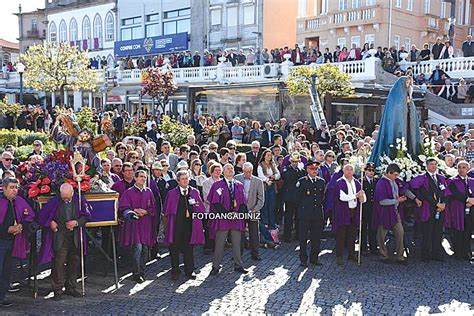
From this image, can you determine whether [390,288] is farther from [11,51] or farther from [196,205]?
[11,51]

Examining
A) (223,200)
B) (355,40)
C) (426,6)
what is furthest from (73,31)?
(223,200)

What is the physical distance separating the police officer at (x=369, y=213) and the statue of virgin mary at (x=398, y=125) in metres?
1.44

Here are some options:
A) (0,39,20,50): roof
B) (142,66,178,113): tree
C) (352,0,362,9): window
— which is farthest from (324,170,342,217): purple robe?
(0,39,20,50): roof

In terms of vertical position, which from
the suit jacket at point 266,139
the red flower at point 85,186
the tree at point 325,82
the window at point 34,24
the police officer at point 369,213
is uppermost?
the window at point 34,24

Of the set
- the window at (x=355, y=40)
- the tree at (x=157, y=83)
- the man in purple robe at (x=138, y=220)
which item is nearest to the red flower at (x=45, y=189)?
the man in purple robe at (x=138, y=220)

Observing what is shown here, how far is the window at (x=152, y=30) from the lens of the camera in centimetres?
4653

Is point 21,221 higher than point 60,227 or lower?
higher

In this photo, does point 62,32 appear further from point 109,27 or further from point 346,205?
point 346,205

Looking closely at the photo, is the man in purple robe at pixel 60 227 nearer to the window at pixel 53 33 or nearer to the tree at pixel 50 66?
the tree at pixel 50 66

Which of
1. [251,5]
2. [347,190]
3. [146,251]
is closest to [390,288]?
[347,190]

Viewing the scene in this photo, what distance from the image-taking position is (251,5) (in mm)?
39750

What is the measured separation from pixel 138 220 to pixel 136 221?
0.03m

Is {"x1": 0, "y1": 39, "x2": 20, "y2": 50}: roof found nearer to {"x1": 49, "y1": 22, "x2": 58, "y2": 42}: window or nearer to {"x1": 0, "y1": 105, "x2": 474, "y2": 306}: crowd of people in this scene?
{"x1": 49, "y1": 22, "x2": 58, "y2": 42}: window

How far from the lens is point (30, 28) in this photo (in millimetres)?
67625
